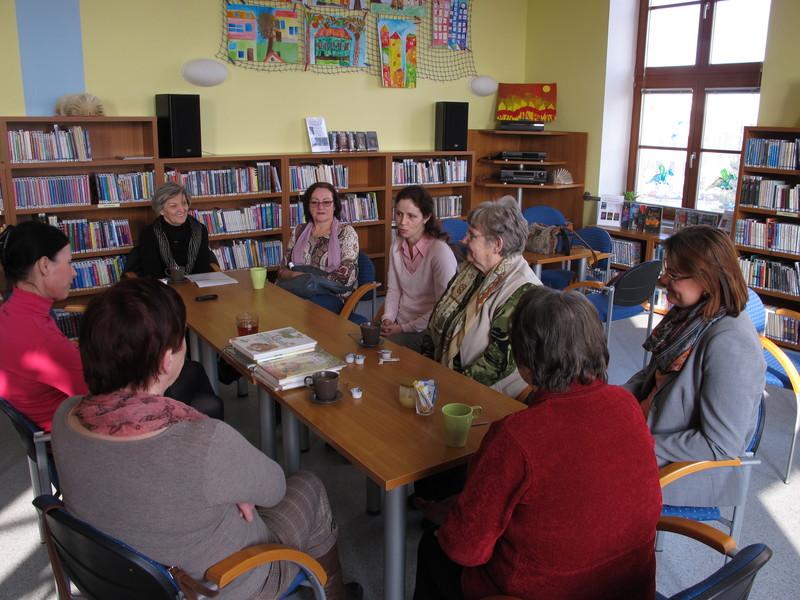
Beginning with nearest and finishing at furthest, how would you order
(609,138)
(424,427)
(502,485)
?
(502,485)
(424,427)
(609,138)

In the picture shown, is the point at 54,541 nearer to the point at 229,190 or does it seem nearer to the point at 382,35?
Result: the point at 229,190

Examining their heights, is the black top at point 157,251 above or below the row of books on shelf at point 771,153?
below

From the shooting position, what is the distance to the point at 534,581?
1520 millimetres

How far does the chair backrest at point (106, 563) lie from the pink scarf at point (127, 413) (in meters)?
0.20

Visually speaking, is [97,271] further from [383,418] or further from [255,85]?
[383,418]

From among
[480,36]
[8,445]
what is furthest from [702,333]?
[480,36]

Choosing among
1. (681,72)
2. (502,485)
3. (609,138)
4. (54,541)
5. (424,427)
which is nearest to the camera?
(502,485)

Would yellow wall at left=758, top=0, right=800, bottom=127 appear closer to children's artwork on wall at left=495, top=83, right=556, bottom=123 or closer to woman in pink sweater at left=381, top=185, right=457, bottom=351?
children's artwork on wall at left=495, top=83, right=556, bottom=123

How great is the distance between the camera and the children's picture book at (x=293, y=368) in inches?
93.0

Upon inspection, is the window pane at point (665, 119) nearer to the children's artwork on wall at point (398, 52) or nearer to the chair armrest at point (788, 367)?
the children's artwork on wall at point (398, 52)

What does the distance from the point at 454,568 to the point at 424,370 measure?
849 mm

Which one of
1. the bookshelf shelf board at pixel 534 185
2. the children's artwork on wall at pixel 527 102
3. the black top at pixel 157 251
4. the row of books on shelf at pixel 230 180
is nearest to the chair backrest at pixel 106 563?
the black top at pixel 157 251

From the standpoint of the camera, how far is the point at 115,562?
1418 millimetres

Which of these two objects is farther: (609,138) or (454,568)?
(609,138)
